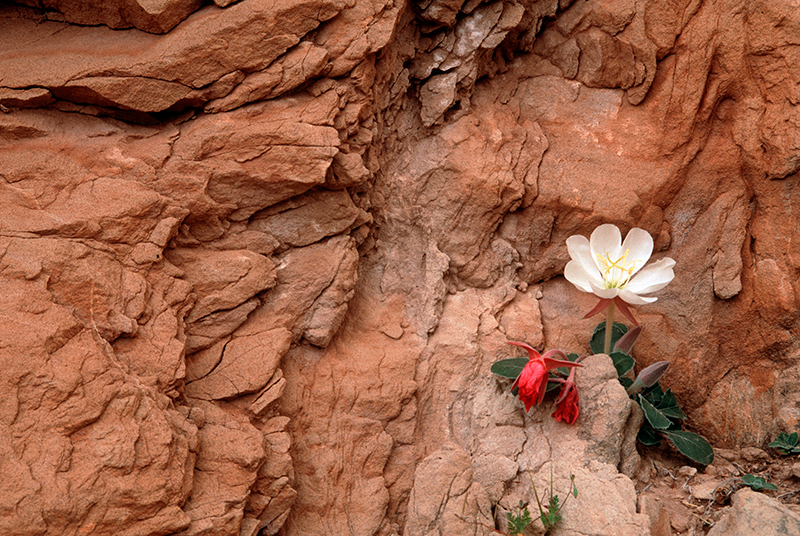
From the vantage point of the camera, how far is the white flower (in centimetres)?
271

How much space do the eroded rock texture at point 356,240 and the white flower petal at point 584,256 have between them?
239 millimetres

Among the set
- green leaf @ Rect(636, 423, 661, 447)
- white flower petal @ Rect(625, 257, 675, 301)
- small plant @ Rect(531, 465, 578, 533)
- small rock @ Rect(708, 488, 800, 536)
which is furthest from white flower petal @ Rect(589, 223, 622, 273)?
small rock @ Rect(708, 488, 800, 536)

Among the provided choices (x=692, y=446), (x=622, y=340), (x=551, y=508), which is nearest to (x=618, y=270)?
(x=622, y=340)

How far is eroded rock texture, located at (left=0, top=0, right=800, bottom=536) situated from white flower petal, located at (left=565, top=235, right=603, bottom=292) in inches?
9.4

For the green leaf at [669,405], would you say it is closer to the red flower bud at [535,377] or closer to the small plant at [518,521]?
the red flower bud at [535,377]

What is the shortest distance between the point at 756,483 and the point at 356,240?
5.58 feet

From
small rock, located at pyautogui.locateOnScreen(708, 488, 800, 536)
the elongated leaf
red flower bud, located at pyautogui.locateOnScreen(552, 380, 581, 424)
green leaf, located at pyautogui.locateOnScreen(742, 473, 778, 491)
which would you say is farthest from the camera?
the elongated leaf

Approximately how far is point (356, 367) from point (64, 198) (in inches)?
45.5

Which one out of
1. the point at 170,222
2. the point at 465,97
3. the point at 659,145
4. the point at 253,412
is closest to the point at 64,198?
the point at 170,222

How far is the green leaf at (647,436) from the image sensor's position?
271 cm

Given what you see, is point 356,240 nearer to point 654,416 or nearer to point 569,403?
point 569,403

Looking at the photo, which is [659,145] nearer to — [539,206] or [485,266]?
[539,206]

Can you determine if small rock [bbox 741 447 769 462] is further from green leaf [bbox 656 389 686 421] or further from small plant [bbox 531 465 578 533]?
small plant [bbox 531 465 578 533]

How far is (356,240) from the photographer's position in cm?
278
